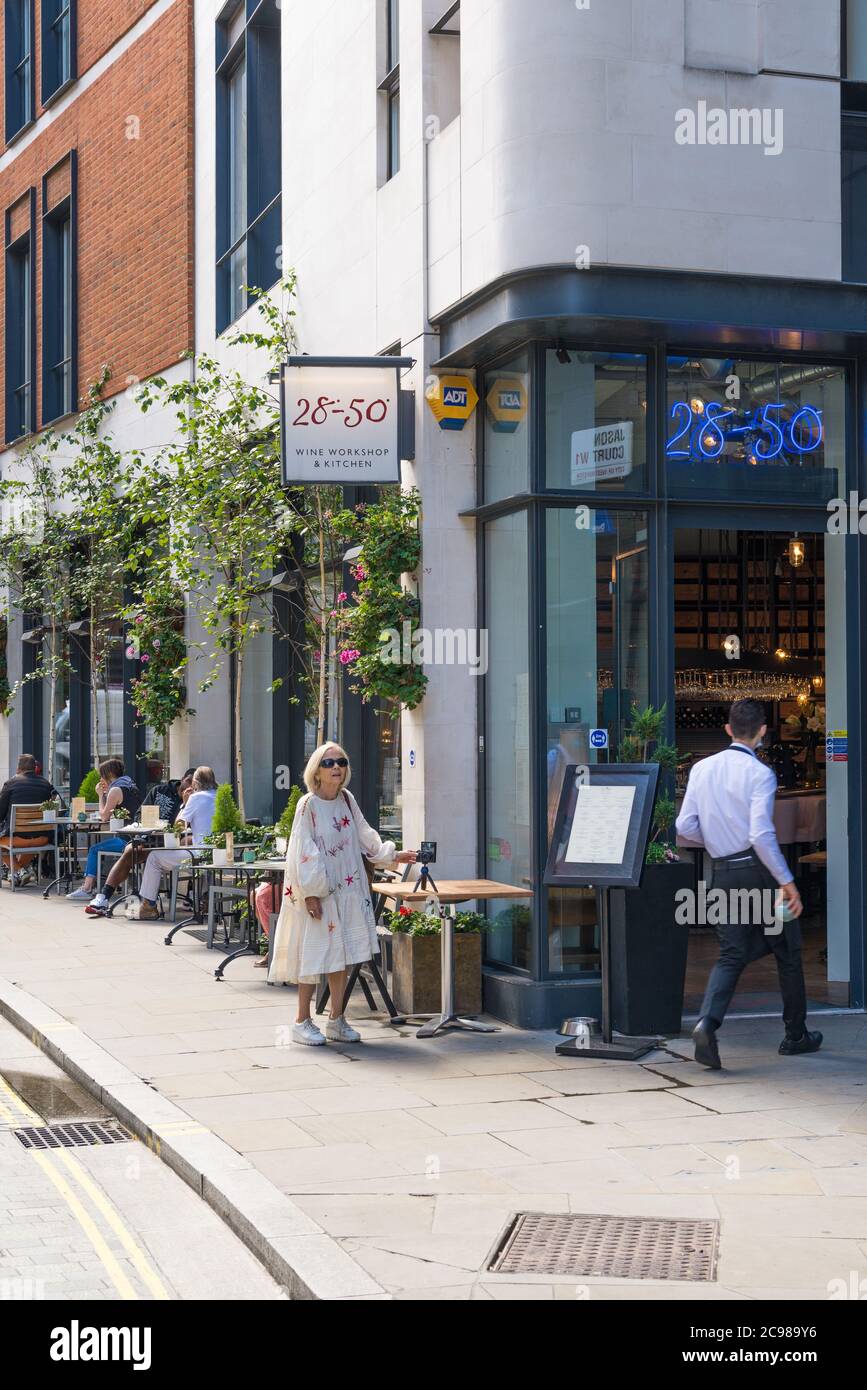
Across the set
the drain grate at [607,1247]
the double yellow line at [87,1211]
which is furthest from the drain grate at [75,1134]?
the drain grate at [607,1247]

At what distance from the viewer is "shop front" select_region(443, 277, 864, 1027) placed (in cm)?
992

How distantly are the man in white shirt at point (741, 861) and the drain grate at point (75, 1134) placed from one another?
3.06 meters

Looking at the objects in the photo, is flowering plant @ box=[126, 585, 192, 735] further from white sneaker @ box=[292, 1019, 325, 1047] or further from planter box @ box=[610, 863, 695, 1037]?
planter box @ box=[610, 863, 695, 1037]

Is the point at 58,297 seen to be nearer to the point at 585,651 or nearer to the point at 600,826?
the point at 585,651

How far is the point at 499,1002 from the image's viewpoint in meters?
10.1

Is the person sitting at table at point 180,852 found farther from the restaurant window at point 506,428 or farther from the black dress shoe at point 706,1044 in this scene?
the black dress shoe at point 706,1044

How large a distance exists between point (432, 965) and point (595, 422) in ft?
11.8

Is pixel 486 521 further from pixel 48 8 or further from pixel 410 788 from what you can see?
pixel 48 8

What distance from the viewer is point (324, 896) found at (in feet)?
30.1

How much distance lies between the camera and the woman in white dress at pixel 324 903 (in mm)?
9180

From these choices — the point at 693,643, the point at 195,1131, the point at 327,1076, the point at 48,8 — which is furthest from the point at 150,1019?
the point at 48,8

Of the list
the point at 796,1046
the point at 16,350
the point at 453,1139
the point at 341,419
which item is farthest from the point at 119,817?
the point at 16,350

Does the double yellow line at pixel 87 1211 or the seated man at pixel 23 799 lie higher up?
the seated man at pixel 23 799

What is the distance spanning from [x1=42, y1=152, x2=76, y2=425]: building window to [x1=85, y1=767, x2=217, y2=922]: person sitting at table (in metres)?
8.60
